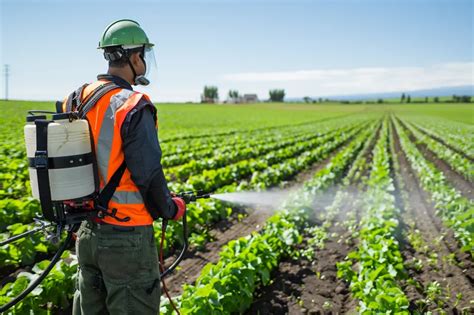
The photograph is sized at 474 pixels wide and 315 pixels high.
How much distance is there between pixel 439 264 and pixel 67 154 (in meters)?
5.17

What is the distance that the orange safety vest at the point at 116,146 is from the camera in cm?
234

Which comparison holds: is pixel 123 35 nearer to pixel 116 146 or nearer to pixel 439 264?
pixel 116 146

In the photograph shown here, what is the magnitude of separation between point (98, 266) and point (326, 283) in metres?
3.22

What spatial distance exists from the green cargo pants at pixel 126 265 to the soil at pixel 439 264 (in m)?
3.17

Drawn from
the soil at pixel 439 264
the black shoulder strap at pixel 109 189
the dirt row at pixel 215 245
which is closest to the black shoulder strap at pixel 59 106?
the black shoulder strap at pixel 109 189

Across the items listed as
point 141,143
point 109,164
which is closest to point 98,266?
point 109,164

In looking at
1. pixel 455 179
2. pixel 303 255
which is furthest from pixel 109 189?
pixel 455 179

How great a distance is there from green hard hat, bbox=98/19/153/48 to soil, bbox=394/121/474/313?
12.9ft

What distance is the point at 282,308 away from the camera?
4398mm

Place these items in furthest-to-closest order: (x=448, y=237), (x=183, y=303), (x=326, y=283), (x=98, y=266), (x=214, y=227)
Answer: (x=214, y=227), (x=448, y=237), (x=326, y=283), (x=183, y=303), (x=98, y=266)

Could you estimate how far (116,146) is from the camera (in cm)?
239

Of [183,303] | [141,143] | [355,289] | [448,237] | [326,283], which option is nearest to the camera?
[141,143]

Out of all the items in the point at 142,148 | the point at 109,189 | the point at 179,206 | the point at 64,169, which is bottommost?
the point at 179,206

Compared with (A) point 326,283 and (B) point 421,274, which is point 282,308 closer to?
(A) point 326,283
